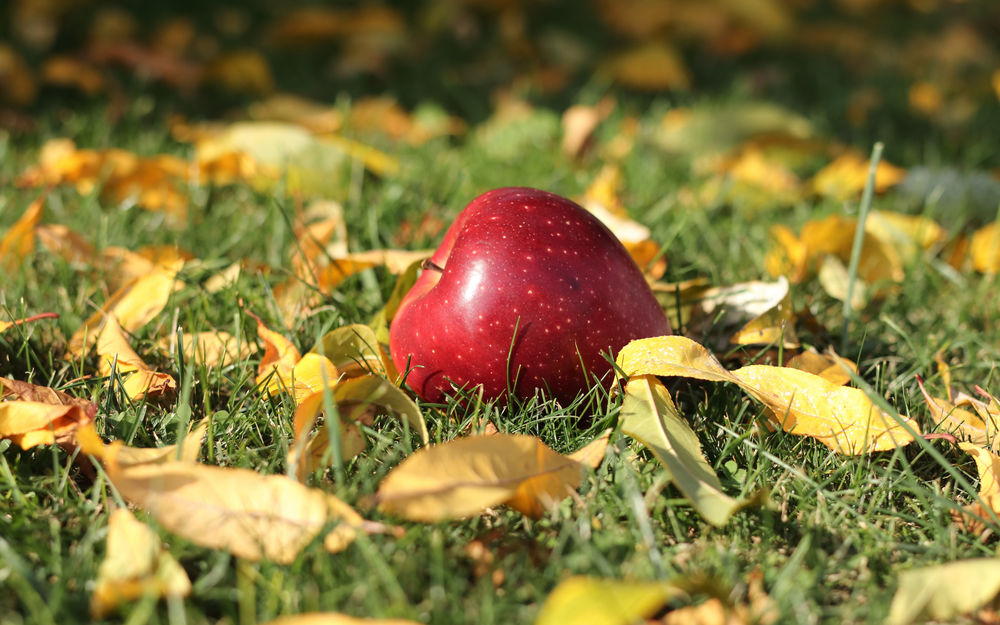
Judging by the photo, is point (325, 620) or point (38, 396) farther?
point (38, 396)

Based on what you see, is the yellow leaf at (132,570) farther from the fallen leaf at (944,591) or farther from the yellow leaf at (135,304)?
the fallen leaf at (944,591)

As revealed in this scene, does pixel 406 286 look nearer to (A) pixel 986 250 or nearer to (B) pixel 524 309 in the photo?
(B) pixel 524 309

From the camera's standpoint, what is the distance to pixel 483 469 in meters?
1.23

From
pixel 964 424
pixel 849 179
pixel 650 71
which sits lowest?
pixel 964 424

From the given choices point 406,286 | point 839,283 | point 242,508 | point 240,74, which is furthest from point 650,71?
point 242,508

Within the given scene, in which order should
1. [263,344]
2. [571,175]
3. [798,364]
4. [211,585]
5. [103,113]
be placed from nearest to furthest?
1. [211,585]
2. [798,364]
3. [263,344]
4. [571,175]
5. [103,113]

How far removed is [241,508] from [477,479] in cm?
31

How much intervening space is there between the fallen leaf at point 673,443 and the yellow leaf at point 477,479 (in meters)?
0.12

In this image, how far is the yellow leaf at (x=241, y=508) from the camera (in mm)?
1154

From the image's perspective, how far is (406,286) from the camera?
6.21 ft

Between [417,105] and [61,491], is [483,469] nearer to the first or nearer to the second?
[61,491]

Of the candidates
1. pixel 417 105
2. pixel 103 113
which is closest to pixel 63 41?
pixel 103 113

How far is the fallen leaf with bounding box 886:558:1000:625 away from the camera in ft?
3.67

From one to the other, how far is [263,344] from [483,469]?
743 mm
